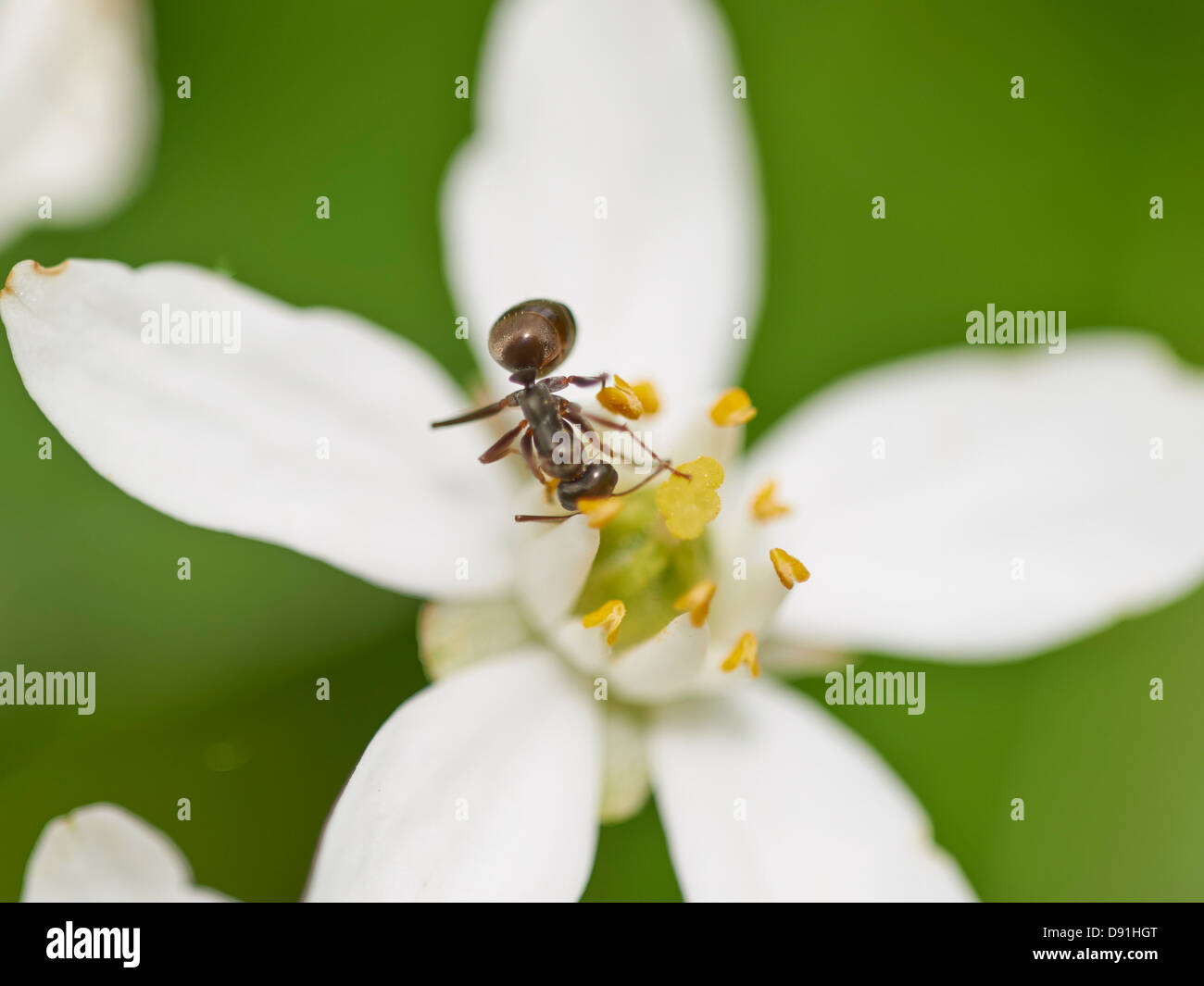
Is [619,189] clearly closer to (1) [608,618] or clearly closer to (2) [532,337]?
(2) [532,337]

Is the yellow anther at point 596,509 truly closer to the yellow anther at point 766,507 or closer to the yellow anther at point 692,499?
the yellow anther at point 692,499

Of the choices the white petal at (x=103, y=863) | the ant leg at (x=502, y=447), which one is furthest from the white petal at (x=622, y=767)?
the white petal at (x=103, y=863)

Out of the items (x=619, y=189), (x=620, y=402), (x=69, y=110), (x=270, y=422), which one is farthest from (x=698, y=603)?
(x=69, y=110)

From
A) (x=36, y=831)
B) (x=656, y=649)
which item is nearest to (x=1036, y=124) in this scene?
(x=656, y=649)

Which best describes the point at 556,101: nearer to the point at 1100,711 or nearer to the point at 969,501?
the point at 969,501

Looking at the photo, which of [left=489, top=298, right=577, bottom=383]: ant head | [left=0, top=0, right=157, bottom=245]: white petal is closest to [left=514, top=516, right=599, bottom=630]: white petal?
[left=489, top=298, right=577, bottom=383]: ant head

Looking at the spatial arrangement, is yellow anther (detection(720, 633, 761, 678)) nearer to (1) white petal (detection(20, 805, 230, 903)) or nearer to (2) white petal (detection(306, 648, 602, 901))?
(2) white petal (detection(306, 648, 602, 901))
